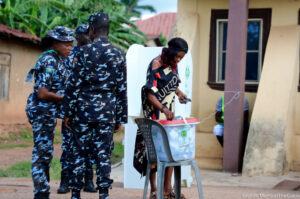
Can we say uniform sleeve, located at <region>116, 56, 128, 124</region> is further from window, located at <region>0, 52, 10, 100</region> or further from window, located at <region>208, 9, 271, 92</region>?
window, located at <region>0, 52, 10, 100</region>

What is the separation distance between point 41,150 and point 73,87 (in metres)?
0.98

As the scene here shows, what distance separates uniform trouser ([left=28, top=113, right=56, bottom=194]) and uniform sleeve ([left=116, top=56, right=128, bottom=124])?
2.88ft

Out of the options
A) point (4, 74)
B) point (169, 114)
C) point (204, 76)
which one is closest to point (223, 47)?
point (204, 76)

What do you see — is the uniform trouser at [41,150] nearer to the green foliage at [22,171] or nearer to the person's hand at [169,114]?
the person's hand at [169,114]

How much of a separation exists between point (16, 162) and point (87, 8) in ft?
35.5

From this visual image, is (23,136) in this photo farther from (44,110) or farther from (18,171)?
(44,110)

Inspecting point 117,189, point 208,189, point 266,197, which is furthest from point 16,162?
point 266,197

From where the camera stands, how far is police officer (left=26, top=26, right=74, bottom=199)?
536 cm

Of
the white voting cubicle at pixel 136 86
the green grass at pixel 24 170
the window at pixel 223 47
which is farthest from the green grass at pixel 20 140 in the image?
the white voting cubicle at pixel 136 86

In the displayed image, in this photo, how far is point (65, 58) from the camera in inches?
228

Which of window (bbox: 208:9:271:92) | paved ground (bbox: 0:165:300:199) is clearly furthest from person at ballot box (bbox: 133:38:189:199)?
window (bbox: 208:9:271:92)

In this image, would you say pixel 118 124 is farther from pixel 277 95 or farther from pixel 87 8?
pixel 87 8

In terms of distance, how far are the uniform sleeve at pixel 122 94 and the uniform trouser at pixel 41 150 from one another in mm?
879

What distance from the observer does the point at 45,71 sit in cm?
541
